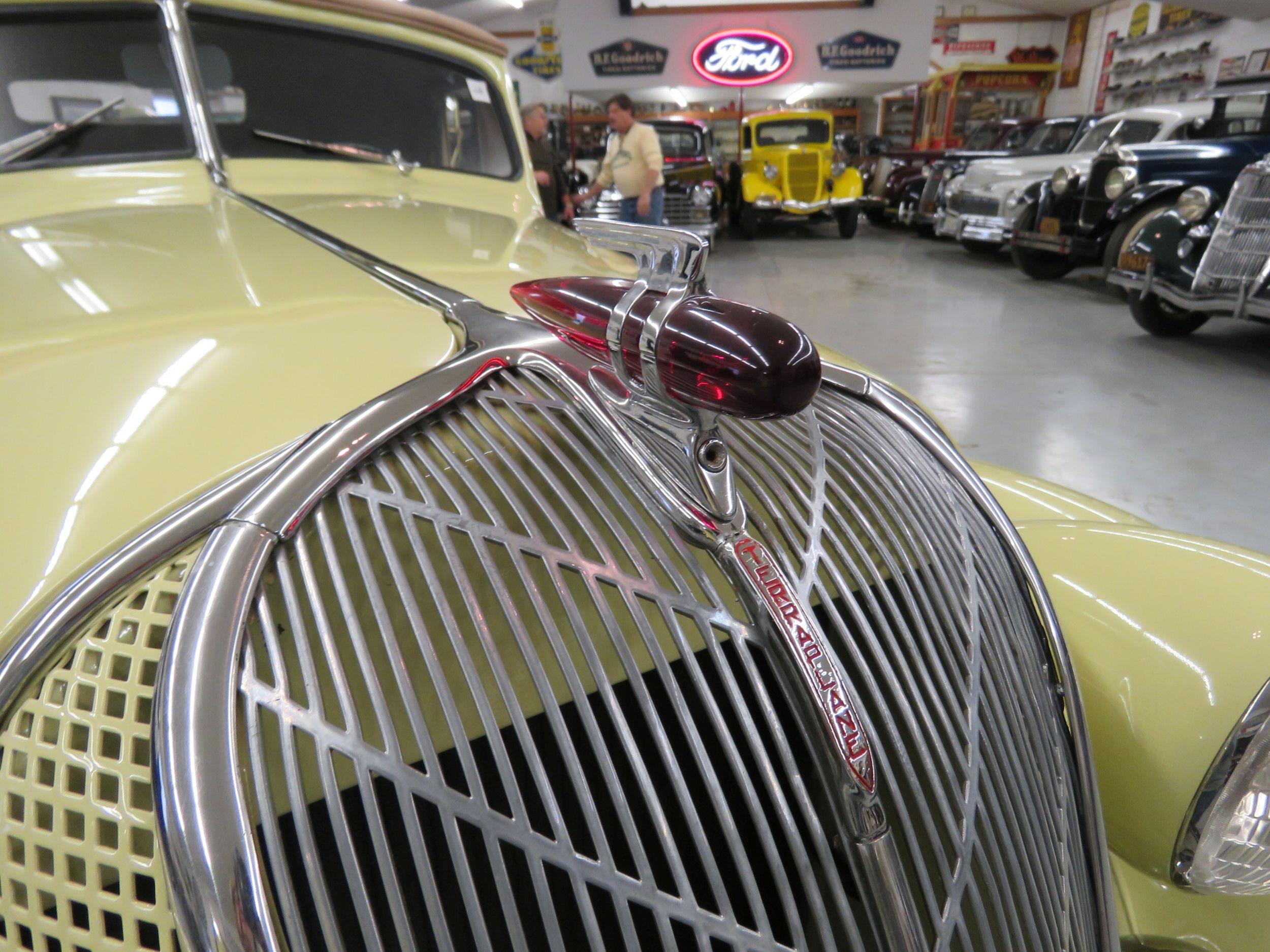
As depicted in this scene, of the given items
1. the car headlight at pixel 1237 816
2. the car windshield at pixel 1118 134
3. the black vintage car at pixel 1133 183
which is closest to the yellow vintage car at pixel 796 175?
the car windshield at pixel 1118 134

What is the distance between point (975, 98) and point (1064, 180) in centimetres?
1292

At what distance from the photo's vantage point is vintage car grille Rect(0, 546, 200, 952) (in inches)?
20.7

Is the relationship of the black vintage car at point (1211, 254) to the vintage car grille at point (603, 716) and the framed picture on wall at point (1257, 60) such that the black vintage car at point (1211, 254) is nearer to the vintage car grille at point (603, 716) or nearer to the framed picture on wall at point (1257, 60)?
the vintage car grille at point (603, 716)

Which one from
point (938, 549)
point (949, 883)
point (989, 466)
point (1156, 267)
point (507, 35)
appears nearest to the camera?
point (949, 883)

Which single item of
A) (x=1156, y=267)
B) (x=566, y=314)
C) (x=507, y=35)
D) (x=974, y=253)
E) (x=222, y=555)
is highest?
(x=507, y=35)

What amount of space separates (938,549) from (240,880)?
723 mm

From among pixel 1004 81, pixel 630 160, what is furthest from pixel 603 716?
pixel 1004 81

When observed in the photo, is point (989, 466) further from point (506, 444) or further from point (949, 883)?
point (506, 444)

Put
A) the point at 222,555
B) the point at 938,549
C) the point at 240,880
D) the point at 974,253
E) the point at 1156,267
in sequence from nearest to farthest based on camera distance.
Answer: the point at 240,880 < the point at 222,555 < the point at 938,549 < the point at 1156,267 < the point at 974,253

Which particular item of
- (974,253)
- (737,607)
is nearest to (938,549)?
(737,607)

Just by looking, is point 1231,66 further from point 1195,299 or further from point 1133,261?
point 1195,299

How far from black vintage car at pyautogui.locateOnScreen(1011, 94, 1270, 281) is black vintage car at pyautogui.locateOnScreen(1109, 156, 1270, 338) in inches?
8.5

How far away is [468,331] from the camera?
91cm

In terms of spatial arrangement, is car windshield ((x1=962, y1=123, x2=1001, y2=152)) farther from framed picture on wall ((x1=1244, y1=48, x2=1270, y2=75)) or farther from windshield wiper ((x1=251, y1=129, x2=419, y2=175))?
windshield wiper ((x1=251, y1=129, x2=419, y2=175))
